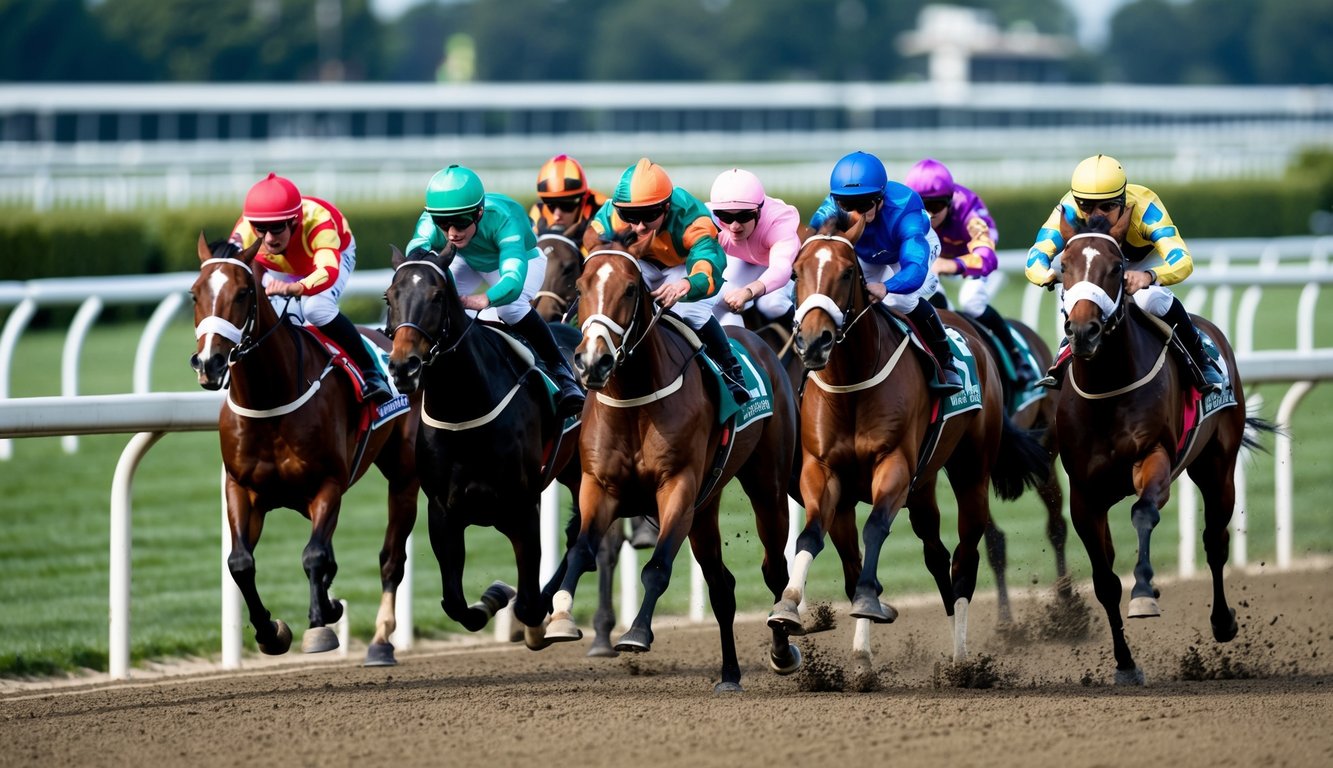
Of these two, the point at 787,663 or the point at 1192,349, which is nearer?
the point at 787,663

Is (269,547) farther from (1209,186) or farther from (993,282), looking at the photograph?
(1209,186)

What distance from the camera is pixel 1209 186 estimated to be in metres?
27.6

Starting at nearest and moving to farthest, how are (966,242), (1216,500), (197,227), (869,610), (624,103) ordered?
(869,610)
(1216,500)
(966,242)
(197,227)
(624,103)

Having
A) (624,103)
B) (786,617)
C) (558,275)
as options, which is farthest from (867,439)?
(624,103)

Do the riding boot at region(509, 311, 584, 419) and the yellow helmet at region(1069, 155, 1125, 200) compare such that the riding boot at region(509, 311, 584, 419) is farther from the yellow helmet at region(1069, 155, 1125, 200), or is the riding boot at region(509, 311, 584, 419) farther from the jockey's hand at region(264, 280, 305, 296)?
the yellow helmet at region(1069, 155, 1125, 200)

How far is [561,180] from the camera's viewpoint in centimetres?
770

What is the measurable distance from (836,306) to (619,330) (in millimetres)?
710

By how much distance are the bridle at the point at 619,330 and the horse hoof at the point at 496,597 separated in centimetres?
106

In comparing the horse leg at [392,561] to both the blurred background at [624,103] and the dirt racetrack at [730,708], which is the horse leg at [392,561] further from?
the blurred background at [624,103]

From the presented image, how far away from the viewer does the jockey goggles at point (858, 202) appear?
6324mm

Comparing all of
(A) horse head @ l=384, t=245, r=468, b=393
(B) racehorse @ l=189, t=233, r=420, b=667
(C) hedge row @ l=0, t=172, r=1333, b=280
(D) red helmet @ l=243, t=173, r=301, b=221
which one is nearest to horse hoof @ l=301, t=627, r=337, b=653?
(B) racehorse @ l=189, t=233, r=420, b=667

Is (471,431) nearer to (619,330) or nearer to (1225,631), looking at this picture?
(619,330)

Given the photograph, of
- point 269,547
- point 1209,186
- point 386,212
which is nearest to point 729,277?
point 269,547

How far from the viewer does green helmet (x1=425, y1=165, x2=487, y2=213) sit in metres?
6.15
